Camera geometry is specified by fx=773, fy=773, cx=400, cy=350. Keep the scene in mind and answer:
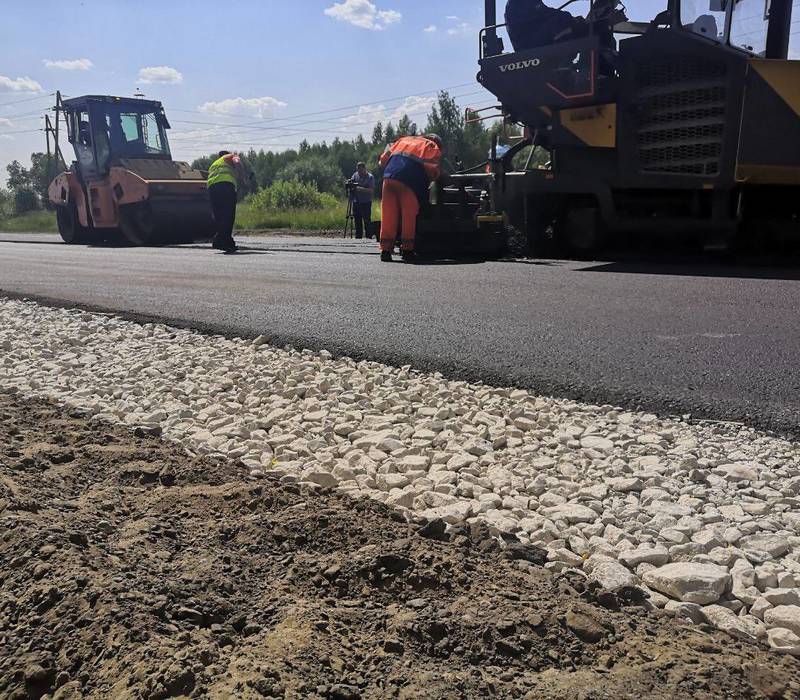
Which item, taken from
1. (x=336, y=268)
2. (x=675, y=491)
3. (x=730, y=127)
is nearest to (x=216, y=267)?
(x=336, y=268)

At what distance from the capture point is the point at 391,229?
10.1 metres

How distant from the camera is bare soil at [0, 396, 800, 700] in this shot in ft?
5.11

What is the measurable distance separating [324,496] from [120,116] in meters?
17.1

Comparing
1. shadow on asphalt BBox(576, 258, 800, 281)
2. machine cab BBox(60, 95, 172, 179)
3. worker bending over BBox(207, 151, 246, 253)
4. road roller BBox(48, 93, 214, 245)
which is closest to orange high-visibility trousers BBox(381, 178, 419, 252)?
shadow on asphalt BBox(576, 258, 800, 281)

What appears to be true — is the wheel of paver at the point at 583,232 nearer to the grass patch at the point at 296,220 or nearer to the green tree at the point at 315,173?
the grass patch at the point at 296,220

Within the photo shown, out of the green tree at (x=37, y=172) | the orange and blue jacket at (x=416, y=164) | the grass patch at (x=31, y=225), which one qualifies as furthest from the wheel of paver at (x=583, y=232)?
the green tree at (x=37, y=172)

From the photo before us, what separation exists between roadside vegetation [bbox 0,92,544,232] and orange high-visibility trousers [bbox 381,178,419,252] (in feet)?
4.60

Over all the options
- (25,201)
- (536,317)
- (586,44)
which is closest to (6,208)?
(25,201)

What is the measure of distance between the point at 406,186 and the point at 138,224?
31.6ft

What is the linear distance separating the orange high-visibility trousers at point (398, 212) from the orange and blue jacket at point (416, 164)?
3.8 inches

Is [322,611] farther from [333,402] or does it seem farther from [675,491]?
[333,402]

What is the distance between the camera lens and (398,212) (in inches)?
400

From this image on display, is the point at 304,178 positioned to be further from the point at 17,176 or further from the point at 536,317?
the point at 536,317

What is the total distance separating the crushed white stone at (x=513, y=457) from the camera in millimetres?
2082
